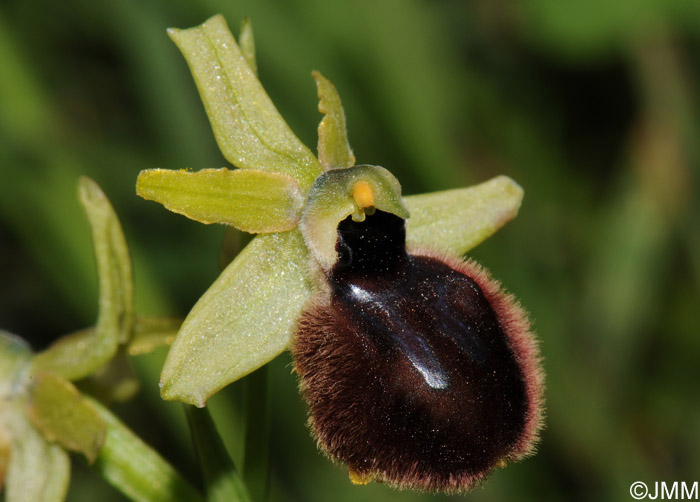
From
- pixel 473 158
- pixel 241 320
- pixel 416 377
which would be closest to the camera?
pixel 416 377

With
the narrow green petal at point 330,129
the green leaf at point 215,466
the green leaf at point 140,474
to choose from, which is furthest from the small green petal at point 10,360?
the narrow green petal at point 330,129

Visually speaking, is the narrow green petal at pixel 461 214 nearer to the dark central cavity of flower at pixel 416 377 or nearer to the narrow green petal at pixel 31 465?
the dark central cavity of flower at pixel 416 377

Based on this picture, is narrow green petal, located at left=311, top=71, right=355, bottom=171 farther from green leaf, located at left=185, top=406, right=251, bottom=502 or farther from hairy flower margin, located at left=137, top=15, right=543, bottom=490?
green leaf, located at left=185, top=406, right=251, bottom=502

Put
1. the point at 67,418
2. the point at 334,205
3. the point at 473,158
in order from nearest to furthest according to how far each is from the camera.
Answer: the point at 334,205
the point at 67,418
the point at 473,158

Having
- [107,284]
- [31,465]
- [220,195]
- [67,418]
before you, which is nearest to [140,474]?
[67,418]

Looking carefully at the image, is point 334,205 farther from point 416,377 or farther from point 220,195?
point 416,377

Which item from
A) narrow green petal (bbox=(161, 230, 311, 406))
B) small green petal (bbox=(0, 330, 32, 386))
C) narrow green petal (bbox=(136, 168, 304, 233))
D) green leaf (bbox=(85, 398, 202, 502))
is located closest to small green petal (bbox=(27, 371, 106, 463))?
green leaf (bbox=(85, 398, 202, 502))

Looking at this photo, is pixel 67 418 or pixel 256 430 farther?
pixel 67 418
